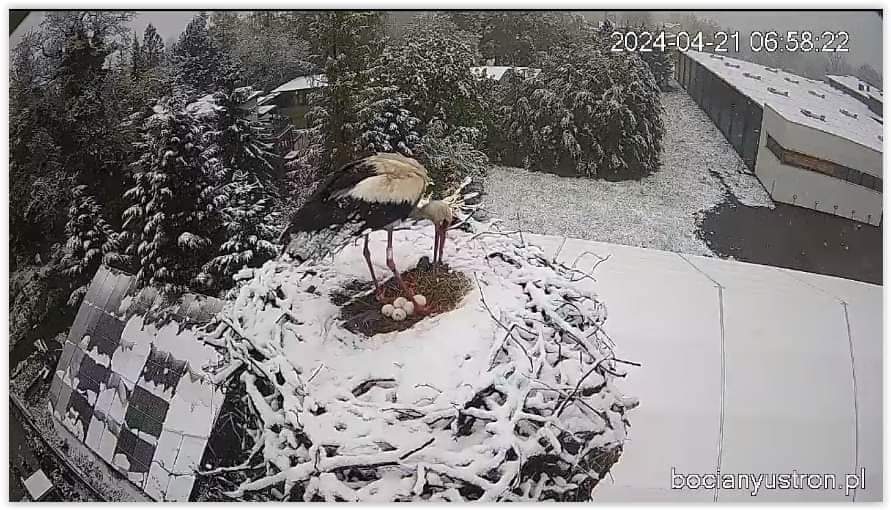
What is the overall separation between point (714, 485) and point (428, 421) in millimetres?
545

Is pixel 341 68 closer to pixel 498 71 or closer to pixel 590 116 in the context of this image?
pixel 498 71

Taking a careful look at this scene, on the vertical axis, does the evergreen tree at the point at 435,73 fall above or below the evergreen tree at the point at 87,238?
above

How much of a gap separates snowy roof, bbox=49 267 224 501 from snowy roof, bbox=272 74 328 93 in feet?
1.34

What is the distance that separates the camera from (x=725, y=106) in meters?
1.46

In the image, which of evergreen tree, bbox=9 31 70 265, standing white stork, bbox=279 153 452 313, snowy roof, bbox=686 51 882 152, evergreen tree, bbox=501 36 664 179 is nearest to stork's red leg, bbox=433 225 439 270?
standing white stork, bbox=279 153 452 313

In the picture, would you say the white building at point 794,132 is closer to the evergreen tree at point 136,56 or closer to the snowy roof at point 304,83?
the snowy roof at point 304,83

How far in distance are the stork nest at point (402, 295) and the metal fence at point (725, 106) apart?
55 cm

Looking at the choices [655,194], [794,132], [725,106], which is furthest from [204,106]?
[794,132]

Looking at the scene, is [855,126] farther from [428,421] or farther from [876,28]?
[428,421]

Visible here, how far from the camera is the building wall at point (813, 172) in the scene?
146 cm

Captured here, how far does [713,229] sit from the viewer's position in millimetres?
1460

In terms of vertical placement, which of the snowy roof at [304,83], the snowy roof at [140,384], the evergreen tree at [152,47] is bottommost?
the snowy roof at [140,384]

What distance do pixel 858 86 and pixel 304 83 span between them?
1025 mm

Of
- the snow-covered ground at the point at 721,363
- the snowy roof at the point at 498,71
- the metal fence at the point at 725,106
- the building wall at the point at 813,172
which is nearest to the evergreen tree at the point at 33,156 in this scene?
the snowy roof at the point at 498,71
